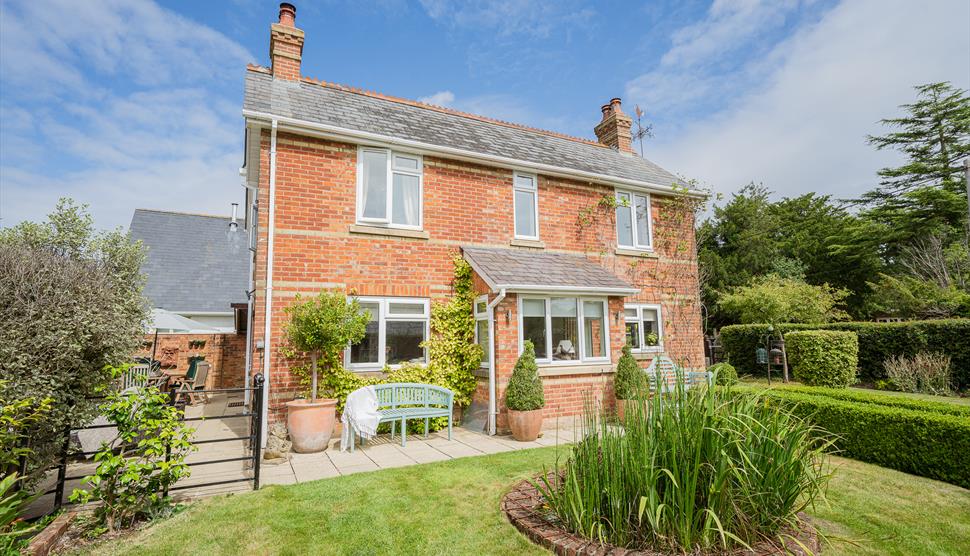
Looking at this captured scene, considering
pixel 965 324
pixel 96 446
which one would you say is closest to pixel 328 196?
pixel 96 446

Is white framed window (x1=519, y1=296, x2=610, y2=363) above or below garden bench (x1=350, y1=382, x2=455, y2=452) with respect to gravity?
above

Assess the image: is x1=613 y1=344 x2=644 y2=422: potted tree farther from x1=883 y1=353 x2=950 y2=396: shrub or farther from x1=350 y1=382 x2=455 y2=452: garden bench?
x1=883 y1=353 x2=950 y2=396: shrub

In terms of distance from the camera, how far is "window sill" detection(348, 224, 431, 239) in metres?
9.48

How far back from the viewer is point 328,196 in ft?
30.8

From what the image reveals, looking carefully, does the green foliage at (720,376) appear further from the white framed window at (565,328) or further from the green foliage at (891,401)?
the white framed window at (565,328)

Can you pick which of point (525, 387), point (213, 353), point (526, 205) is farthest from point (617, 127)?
point (213, 353)

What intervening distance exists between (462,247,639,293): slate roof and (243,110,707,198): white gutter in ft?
7.30

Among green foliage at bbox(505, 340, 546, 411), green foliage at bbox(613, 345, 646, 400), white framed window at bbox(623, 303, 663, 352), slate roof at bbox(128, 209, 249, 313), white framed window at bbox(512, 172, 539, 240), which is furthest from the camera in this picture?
slate roof at bbox(128, 209, 249, 313)

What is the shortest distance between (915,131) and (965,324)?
24427 millimetres

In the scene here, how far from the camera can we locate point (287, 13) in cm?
1070

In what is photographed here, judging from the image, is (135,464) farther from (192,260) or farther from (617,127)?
(192,260)

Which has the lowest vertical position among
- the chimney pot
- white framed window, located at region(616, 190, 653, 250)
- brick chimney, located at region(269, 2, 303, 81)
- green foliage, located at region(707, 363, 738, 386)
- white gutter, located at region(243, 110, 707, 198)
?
green foliage, located at region(707, 363, 738, 386)

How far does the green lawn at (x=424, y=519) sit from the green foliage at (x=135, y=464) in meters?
0.33

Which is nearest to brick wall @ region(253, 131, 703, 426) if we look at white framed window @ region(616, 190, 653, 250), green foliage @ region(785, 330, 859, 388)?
white framed window @ region(616, 190, 653, 250)
